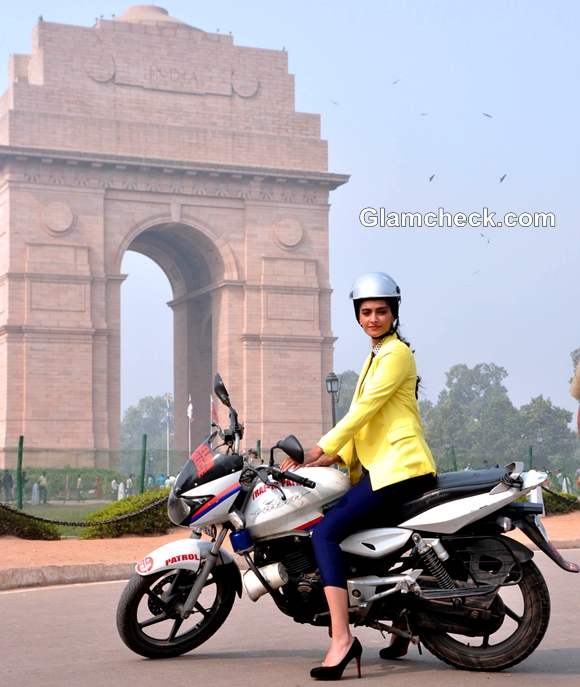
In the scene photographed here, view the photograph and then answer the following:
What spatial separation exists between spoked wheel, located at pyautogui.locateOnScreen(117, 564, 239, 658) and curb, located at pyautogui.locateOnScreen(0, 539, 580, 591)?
3704mm

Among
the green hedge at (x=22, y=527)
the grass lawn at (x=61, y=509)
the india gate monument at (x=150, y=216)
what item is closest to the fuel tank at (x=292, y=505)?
the green hedge at (x=22, y=527)

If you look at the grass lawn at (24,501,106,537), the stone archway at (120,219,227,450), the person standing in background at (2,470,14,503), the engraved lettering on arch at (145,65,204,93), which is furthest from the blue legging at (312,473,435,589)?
the stone archway at (120,219,227,450)

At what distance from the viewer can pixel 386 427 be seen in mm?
6180

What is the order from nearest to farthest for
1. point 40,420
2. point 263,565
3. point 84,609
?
point 263,565 → point 84,609 → point 40,420

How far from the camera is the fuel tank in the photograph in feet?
19.9

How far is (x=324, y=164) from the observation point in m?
44.8

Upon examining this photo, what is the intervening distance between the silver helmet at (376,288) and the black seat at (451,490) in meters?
0.83

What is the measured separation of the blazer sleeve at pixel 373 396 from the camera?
238 inches

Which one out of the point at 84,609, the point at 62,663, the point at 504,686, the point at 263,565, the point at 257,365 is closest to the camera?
the point at 504,686

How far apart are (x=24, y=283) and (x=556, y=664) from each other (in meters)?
36.2

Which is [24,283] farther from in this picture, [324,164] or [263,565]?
[263,565]

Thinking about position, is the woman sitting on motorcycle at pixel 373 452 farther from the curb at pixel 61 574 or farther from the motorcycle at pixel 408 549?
the curb at pixel 61 574

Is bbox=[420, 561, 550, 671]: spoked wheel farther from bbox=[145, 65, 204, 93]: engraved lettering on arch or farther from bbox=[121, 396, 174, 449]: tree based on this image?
bbox=[121, 396, 174, 449]: tree

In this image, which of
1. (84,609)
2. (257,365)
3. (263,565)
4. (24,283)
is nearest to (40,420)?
(24,283)
